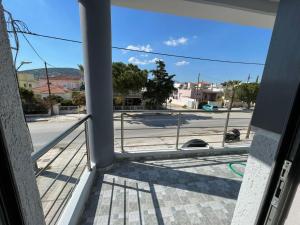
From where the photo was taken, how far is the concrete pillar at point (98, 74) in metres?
1.67

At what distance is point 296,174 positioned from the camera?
17.7 inches

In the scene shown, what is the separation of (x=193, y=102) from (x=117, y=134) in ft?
63.5

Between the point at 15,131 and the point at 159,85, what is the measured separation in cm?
1591

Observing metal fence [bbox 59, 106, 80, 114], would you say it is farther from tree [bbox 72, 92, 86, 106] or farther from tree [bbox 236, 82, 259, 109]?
tree [bbox 236, 82, 259, 109]

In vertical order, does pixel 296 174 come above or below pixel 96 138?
above

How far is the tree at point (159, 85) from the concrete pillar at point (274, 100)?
15371 mm

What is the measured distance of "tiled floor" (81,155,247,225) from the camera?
1405 mm

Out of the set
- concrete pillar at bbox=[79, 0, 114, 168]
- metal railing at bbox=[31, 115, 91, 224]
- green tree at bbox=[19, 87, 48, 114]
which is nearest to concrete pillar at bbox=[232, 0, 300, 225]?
metal railing at bbox=[31, 115, 91, 224]

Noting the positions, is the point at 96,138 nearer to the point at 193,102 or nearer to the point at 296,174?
the point at 296,174

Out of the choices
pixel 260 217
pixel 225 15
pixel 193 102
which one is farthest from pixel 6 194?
pixel 193 102

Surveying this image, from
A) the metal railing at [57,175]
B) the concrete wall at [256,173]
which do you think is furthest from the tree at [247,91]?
the concrete wall at [256,173]

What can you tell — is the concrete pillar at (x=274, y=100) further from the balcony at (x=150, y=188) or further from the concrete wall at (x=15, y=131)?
the balcony at (x=150, y=188)

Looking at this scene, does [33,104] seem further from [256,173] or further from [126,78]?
[256,173]

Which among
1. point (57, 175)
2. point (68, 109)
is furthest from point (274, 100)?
point (68, 109)
